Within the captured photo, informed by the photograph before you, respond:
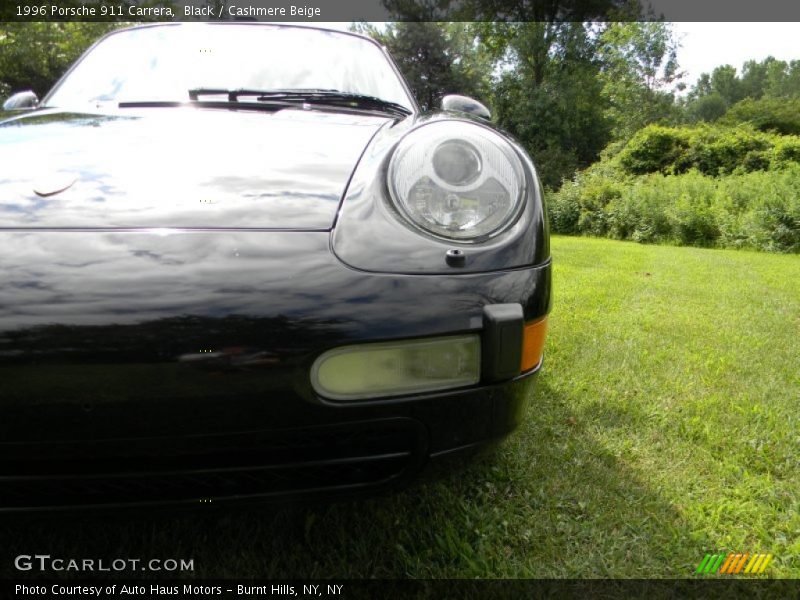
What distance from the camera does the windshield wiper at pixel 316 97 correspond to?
165 cm

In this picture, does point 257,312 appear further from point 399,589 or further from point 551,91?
point 551,91

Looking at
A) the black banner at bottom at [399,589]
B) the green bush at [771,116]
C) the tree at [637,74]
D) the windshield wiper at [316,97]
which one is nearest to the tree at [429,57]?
the tree at [637,74]

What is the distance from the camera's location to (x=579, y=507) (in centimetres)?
137

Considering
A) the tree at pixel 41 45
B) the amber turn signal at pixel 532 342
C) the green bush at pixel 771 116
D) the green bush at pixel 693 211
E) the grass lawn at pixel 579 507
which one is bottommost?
the green bush at pixel 693 211

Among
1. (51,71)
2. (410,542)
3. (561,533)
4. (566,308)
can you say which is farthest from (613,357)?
(51,71)

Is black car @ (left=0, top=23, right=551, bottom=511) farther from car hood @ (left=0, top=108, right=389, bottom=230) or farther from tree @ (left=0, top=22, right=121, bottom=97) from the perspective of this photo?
tree @ (left=0, top=22, right=121, bottom=97)

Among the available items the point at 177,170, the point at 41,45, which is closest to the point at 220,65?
the point at 177,170

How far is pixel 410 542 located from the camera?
1218 mm

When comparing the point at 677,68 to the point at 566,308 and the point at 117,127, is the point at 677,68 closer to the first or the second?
the point at 566,308

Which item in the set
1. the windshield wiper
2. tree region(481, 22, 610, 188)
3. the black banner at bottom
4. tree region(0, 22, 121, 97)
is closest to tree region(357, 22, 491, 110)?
tree region(481, 22, 610, 188)

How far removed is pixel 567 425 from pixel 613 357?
87cm

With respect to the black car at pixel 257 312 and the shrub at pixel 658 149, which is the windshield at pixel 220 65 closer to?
the black car at pixel 257 312

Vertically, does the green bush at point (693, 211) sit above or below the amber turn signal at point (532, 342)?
below

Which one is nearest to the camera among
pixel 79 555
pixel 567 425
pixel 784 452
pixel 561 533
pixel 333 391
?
pixel 333 391
